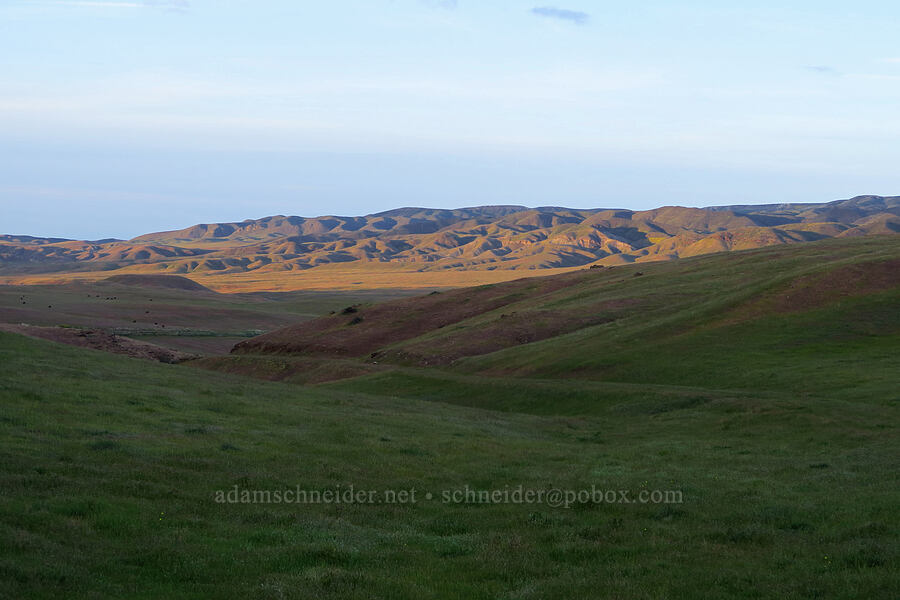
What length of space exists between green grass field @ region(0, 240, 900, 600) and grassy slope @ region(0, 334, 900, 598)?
2.7 inches

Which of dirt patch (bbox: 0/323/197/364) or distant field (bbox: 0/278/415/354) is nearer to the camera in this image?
dirt patch (bbox: 0/323/197/364)

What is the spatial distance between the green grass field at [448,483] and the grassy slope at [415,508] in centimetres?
7

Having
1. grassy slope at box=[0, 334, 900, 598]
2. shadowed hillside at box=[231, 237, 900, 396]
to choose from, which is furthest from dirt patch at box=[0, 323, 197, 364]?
grassy slope at box=[0, 334, 900, 598]

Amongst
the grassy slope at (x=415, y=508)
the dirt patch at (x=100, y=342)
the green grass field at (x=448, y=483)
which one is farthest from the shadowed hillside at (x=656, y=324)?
the grassy slope at (x=415, y=508)

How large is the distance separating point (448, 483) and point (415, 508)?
3100 millimetres

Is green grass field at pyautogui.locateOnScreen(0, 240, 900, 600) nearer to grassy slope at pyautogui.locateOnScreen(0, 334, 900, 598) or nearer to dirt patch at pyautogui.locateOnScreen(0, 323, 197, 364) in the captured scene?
grassy slope at pyautogui.locateOnScreen(0, 334, 900, 598)

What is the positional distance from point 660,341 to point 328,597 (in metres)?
52.1

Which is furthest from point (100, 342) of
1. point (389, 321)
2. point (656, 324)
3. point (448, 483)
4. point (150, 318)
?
point (448, 483)

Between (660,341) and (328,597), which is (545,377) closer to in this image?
(660,341)

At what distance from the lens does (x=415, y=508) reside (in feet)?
63.4

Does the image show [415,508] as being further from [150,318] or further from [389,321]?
[150,318]

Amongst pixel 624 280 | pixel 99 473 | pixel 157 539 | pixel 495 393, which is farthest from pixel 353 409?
pixel 624 280

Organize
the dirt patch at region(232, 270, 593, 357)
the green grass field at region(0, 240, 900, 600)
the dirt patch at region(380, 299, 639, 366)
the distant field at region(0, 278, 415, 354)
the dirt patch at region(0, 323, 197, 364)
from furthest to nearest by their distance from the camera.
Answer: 1. the distant field at region(0, 278, 415, 354)
2. the dirt patch at region(232, 270, 593, 357)
3. the dirt patch at region(0, 323, 197, 364)
4. the dirt patch at region(380, 299, 639, 366)
5. the green grass field at region(0, 240, 900, 600)

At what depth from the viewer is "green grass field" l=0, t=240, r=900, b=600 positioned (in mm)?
12930
